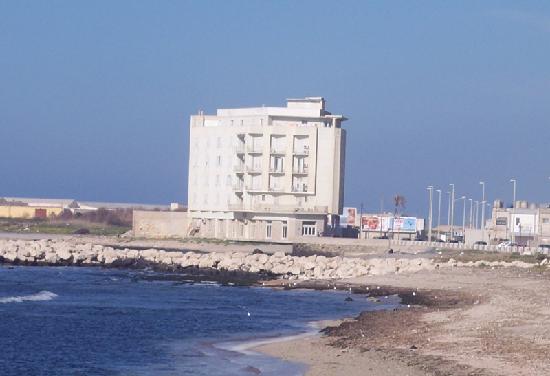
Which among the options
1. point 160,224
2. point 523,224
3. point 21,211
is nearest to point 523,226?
point 523,224

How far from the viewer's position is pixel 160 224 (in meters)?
86.2

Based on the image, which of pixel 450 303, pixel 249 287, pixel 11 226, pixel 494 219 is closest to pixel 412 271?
pixel 249 287

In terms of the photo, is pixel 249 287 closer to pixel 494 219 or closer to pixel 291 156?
pixel 291 156

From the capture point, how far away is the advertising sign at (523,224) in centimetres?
8903

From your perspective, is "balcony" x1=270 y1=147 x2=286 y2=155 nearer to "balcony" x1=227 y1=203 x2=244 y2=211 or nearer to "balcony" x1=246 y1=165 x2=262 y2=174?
"balcony" x1=246 y1=165 x2=262 y2=174

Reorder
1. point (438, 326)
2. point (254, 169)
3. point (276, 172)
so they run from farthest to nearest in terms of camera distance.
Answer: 1. point (254, 169)
2. point (276, 172)
3. point (438, 326)

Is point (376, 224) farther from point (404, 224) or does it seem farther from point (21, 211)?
point (21, 211)

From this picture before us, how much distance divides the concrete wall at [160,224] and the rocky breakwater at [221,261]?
12106mm

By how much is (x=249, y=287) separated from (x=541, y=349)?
28.0 m

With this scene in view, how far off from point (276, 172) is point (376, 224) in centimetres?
1775

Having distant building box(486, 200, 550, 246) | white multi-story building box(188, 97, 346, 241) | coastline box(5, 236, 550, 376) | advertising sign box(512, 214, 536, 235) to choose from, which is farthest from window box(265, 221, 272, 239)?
coastline box(5, 236, 550, 376)

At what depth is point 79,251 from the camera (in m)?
68.8

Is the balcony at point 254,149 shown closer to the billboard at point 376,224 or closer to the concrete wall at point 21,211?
the billboard at point 376,224

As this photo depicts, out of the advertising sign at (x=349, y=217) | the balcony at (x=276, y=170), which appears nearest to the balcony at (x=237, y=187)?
the balcony at (x=276, y=170)
